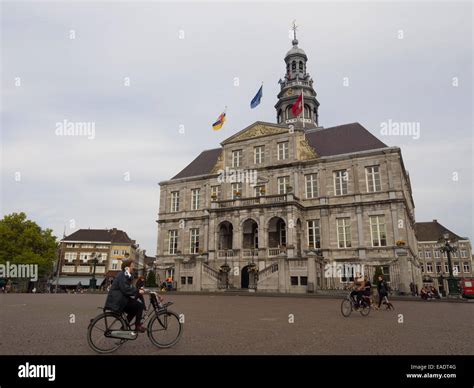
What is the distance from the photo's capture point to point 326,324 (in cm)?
1034

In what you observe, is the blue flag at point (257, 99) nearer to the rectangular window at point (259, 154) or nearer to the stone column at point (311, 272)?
the rectangular window at point (259, 154)

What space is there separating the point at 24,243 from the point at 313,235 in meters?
44.4

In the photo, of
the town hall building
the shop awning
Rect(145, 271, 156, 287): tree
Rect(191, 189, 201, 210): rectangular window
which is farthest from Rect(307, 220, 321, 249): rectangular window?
the shop awning

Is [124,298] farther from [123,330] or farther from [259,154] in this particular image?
[259,154]

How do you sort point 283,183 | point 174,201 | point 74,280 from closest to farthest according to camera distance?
1. point 283,183
2. point 174,201
3. point 74,280

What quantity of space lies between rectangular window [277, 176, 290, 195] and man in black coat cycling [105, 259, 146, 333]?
3031cm

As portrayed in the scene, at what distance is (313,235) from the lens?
3444 cm

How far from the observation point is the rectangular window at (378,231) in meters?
31.1

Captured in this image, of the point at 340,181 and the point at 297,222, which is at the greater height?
the point at 340,181

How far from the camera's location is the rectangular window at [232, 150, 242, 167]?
39969mm

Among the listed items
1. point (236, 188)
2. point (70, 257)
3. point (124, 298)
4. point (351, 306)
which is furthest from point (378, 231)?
point (70, 257)

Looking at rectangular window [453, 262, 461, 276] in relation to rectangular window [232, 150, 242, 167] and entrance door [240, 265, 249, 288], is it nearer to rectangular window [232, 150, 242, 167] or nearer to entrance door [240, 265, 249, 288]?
rectangular window [232, 150, 242, 167]
